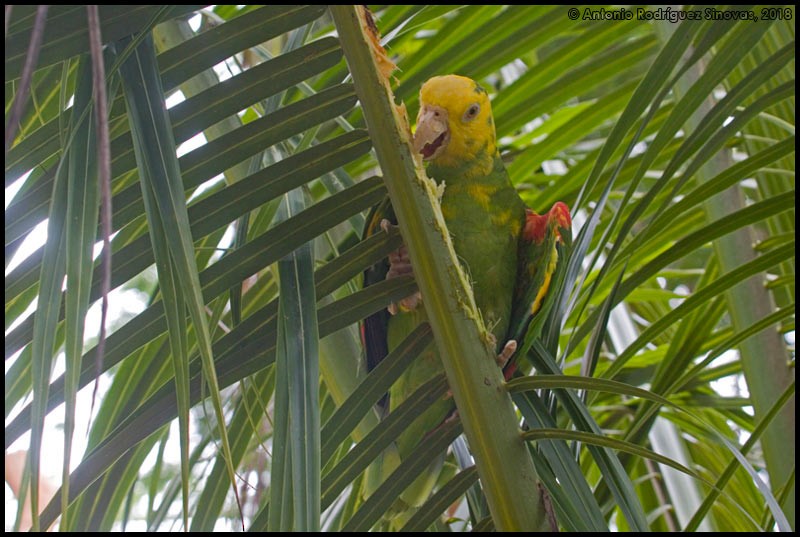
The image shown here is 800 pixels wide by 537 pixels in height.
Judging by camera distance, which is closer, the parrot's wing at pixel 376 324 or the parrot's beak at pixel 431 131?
the parrot's wing at pixel 376 324

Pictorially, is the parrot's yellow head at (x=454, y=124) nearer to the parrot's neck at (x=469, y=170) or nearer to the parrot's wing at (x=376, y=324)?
the parrot's neck at (x=469, y=170)

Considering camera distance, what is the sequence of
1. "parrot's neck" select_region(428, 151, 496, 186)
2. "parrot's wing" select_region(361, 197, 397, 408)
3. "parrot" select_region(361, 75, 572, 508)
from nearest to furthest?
"parrot's wing" select_region(361, 197, 397, 408), "parrot" select_region(361, 75, 572, 508), "parrot's neck" select_region(428, 151, 496, 186)

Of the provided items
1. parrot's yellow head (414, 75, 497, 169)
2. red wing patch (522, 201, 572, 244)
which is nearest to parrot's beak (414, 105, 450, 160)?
parrot's yellow head (414, 75, 497, 169)

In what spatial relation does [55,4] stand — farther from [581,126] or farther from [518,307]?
[581,126]

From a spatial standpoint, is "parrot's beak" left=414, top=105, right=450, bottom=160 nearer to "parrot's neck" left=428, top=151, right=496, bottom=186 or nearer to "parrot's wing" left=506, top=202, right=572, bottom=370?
"parrot's neck" left=428, top=151, right=496, bottom=186

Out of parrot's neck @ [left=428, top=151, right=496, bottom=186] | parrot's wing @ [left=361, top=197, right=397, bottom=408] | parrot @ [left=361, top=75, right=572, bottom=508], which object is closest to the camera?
parrot's wing @ [left=361, top=197, right=397, bottom=408]

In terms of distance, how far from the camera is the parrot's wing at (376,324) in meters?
0.88

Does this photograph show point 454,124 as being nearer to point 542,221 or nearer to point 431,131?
point 431,131

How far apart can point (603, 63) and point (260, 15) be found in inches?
34.1

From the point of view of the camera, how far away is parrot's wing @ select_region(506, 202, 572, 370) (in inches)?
41.0

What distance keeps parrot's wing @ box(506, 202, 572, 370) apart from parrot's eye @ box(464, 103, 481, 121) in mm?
168

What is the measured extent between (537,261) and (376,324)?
27cm

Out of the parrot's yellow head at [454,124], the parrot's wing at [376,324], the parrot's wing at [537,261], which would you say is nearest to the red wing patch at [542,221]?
the parrot's wing at [537,261]

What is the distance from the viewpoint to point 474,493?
804 millimetres
